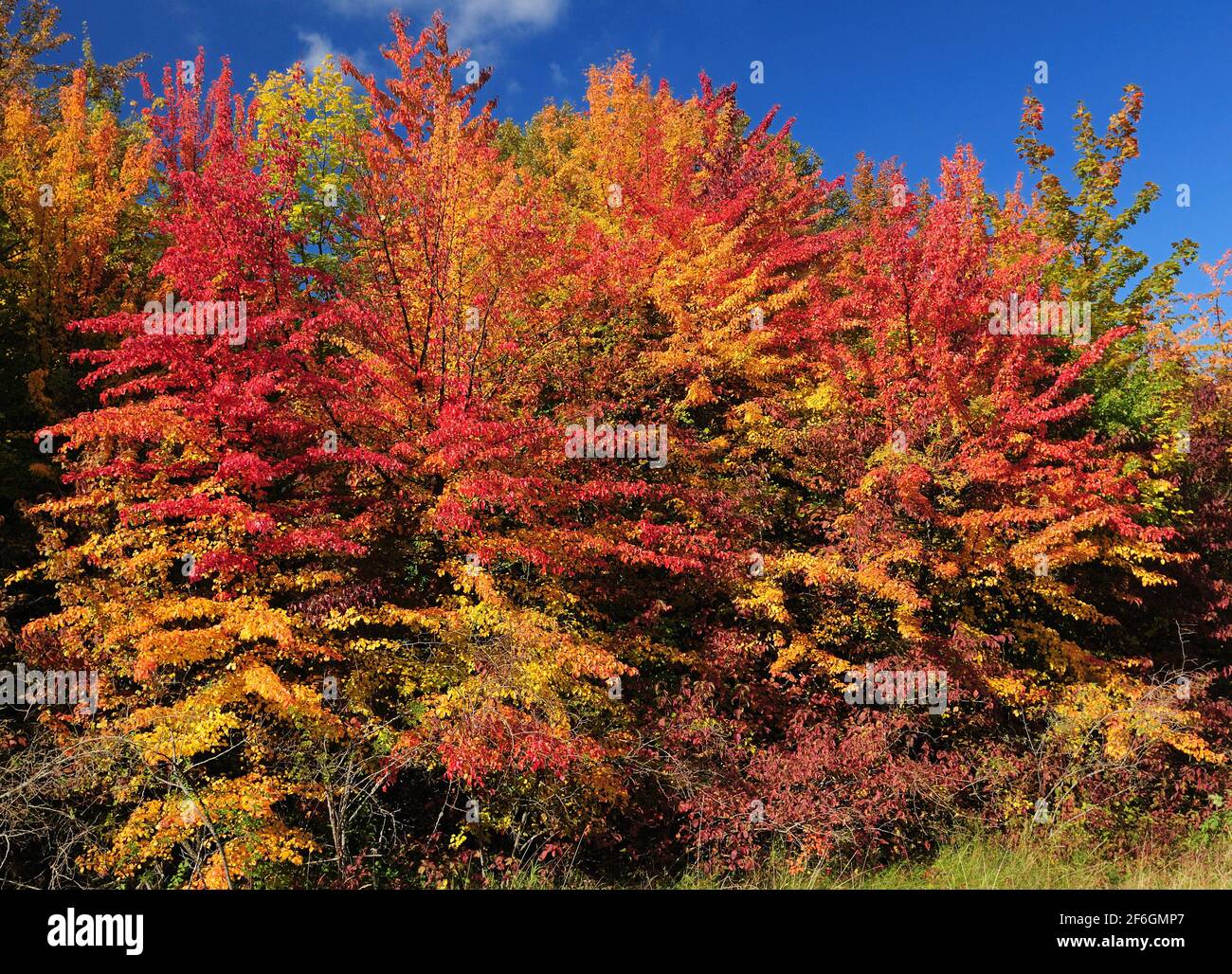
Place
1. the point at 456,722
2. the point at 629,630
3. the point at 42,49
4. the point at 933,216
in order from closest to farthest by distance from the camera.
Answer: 1. the point at 456,722
2. the point at 629,630
3. the point at 933,216
4. the point at 42,49

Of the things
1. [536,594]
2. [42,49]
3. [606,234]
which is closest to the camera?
[536,594]

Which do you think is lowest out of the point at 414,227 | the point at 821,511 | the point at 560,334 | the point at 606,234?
the point at 821,511

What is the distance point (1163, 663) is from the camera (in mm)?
12828

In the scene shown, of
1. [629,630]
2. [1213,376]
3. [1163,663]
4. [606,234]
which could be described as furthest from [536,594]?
[1213,376]

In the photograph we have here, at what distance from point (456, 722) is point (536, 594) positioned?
2118 mm

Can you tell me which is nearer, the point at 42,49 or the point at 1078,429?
the point at 1078,429

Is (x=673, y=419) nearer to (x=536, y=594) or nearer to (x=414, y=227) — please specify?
(x=536, y=594)

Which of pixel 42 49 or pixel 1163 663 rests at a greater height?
pixel 42 49

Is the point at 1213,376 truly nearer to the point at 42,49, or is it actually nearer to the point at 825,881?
the point at 825,881

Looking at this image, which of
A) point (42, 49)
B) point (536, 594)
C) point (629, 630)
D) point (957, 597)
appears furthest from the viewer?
point (42, 49)

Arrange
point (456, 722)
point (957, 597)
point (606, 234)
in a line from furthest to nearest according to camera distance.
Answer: point (606, 234), point (957, 597), point (456, 722)

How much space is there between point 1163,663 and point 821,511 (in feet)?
20.4

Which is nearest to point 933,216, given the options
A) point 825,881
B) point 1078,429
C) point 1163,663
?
point 1078,429

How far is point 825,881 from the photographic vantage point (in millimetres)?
8852
